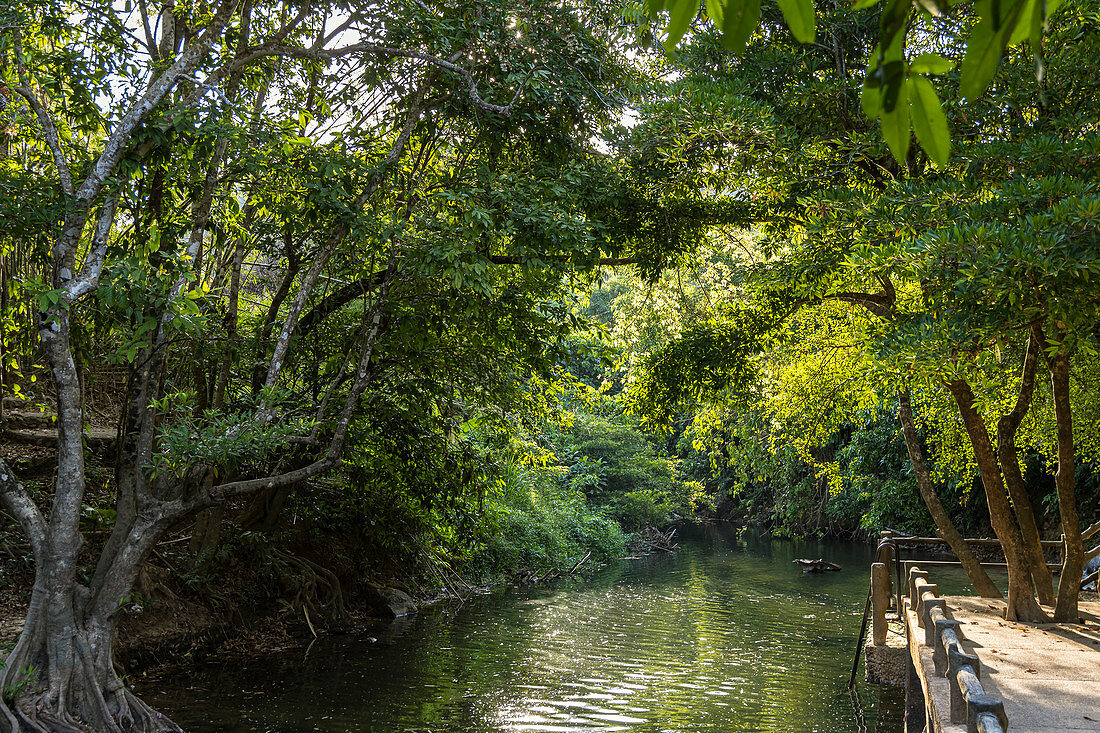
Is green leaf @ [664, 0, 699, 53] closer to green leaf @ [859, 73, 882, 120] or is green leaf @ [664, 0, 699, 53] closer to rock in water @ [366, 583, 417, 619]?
green leaf @ [859, 73, 882, 120]

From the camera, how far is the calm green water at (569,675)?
9328mm

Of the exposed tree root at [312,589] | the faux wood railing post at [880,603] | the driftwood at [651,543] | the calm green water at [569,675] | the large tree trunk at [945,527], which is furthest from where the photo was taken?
the driftwood at [651,543]

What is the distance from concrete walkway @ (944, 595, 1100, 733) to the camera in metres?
5.79

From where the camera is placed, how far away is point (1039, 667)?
24.2ft

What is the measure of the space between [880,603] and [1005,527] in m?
1.94

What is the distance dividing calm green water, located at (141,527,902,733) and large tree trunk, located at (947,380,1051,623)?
204cm

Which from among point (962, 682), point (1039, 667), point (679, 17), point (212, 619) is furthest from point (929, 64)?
point (212, 619)

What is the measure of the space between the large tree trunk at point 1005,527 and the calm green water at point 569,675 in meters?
2.04

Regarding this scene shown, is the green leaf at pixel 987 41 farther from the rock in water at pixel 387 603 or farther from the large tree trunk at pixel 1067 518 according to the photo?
the rock in water at pixel 387 603

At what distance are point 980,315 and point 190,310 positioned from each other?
23.1 feet

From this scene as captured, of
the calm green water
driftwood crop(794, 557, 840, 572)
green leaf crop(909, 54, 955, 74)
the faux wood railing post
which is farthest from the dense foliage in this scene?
driftwood crop(794, 557, 840, 572)

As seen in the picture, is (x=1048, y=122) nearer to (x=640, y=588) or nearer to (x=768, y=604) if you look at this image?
(x=768, y=604)

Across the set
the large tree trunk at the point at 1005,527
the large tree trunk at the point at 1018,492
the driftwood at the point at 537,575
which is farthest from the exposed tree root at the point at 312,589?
the large tree trunk at the point at 1018,492

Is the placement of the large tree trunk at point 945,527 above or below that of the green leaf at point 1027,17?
below
